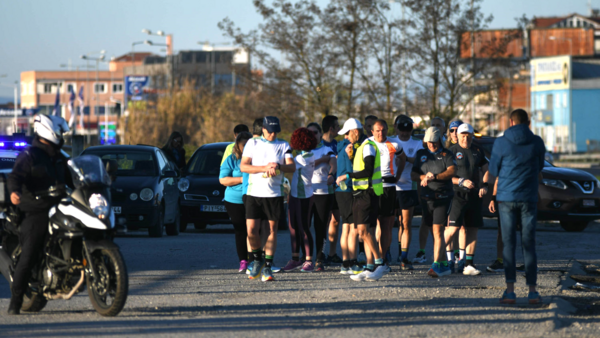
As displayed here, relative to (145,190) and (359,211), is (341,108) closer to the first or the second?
(145,190)

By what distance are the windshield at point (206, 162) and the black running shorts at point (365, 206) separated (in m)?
6.83

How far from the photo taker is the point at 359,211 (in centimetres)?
941

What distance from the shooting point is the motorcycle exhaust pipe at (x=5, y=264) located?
7.27 m

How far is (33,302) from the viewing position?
7180 mm

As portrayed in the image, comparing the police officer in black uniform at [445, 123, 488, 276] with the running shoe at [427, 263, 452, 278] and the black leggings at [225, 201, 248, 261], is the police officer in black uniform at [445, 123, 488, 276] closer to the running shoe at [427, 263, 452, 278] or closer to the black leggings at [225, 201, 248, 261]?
the running shoe at [427, 263, 452, 278]

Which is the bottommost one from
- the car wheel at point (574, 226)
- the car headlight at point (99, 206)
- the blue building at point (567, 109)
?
the car wheel at point (574, 226)

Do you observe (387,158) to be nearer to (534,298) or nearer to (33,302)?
(534,298)

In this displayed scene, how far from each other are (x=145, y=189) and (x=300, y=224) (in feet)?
16.2

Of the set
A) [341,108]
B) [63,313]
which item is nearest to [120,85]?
[341,108]

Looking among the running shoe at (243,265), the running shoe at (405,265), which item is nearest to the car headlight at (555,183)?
the running shoe at (405,265)

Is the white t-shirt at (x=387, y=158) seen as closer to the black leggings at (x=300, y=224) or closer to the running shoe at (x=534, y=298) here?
the black leggings at (x=300, y=224)

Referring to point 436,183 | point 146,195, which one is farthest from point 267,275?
point 146,195

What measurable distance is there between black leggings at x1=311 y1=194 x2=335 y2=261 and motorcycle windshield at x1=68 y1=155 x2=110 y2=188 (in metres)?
3.75

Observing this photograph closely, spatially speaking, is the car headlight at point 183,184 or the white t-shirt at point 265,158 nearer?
the white t-shirt at point 265,158
